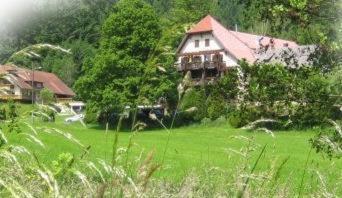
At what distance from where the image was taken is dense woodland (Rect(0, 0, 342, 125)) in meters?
8.14

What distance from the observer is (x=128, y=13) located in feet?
218

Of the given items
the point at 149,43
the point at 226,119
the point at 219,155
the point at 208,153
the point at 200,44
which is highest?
the point at 149,43

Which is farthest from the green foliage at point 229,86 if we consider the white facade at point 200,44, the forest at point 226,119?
the white facade at point 200,44

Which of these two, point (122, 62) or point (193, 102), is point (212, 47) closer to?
point (122, 62)

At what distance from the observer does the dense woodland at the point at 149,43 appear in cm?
814

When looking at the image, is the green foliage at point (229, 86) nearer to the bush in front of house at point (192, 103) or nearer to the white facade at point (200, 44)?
the bush in front of house at point (192, 103)

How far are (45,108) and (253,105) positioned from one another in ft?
21.0

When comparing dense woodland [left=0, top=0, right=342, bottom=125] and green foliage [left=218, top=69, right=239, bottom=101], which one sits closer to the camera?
dense woodland [left=0, top=0, right=342, bottom=125]

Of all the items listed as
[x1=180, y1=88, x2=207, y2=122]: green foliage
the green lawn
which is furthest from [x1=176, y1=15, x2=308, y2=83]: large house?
the green lawn

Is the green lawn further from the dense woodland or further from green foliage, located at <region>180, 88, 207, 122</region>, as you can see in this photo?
the dense woodland

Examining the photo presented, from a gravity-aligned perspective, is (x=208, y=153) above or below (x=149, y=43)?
below

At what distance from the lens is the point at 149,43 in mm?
63469

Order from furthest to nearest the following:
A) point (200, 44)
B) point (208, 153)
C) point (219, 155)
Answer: point (200, 44)
point (219, 155)
point (208, 153)

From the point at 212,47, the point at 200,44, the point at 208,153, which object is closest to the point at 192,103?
the point at 208,153
